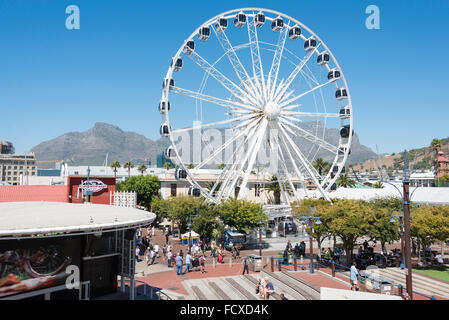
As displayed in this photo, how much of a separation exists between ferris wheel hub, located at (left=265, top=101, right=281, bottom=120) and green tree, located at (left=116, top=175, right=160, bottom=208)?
2912cm

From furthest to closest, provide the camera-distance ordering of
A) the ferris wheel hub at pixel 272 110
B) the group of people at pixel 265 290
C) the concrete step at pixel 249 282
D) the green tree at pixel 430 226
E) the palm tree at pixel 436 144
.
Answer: the palm tree at pixel 436 144, the ferris wheel hub at pixel 272 110, the green tree at pixel 430 226, the concrete step at pixel 249 282, the group of people at pixel 265 290

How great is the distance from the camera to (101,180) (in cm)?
3030

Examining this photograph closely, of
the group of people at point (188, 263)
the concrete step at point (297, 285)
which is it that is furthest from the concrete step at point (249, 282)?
the group of people at point (188, 263)

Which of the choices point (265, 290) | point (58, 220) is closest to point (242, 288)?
point (265, 290)

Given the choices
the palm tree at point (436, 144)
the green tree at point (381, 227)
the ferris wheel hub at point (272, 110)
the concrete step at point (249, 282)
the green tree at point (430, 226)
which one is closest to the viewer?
the concrete step at point (249, 282)

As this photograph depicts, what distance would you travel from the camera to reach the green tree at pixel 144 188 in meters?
59.8

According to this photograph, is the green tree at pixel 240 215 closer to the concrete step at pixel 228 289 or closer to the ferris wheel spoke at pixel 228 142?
the ferris wheel spoke at pixel 228 142

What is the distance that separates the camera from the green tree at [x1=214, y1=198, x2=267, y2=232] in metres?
35.0

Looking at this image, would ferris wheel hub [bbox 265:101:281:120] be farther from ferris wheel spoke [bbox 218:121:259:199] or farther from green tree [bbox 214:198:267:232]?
green tree [bbox 214:198:267:232]

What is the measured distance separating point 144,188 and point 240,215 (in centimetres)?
2929

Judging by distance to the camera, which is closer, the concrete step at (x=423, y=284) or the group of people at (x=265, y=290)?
the group of people at (x=265, y=290)

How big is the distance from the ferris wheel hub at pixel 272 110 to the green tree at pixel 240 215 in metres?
9.75
